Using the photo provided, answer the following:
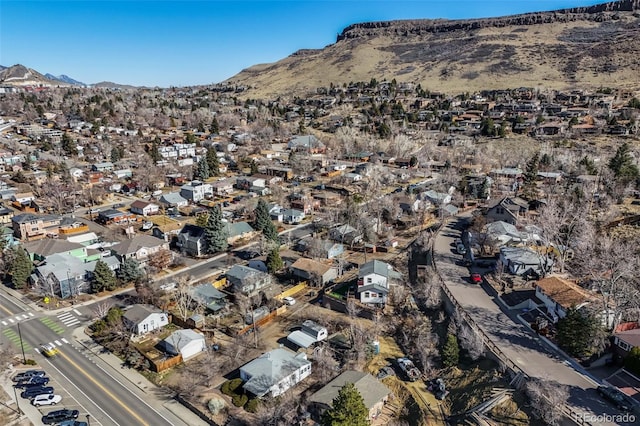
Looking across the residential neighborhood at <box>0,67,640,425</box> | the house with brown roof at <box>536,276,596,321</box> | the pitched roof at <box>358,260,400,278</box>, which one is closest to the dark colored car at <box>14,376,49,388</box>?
the residential neighborhood at <box>0,67,640,425</box>

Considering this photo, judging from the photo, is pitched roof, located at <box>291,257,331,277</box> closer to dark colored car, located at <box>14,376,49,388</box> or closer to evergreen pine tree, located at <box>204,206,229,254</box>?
evergreen pine tree, located at <box>204,206,229,254</box>

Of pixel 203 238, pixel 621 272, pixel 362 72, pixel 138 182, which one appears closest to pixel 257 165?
pixel 138 182

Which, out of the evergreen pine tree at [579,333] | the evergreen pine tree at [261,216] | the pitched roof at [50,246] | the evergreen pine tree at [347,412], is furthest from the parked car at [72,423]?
the evergreen pine tree at [261,216]

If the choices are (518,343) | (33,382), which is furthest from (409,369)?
(33,382)

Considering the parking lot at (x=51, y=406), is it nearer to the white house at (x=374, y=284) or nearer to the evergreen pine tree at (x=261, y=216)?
the white house at (x=374, y=284)

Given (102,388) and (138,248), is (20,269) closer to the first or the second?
(138,248)
